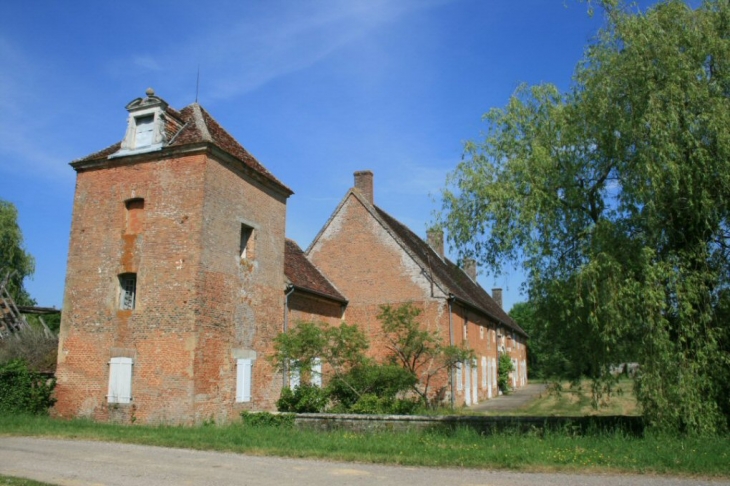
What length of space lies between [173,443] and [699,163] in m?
12.3

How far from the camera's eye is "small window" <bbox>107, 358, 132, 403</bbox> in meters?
16.7

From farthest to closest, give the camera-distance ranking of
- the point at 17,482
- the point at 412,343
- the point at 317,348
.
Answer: the point at 412,343 < the point at 317,348 < the point at 17,482

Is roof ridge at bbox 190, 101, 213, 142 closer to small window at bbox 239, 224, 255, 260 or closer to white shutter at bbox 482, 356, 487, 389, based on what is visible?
small window at bbox 239, 224, 255, 260

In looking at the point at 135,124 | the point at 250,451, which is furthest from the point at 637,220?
the point at 135,124

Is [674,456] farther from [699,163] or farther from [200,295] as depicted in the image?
[200,295]

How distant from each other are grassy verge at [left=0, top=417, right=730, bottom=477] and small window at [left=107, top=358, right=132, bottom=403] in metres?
1.88

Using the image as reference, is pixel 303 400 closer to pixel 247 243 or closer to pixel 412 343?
pixel 412 343

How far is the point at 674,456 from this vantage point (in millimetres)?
9492

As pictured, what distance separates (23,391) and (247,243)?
324 inches

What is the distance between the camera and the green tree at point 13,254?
37.1 metres

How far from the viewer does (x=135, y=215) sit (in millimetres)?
18141

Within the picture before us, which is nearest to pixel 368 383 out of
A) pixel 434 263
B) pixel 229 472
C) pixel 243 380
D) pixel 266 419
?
pixel 266 419

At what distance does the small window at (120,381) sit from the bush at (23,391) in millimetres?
2425

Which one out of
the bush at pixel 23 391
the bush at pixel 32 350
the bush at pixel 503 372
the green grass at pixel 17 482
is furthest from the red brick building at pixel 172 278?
the bush at pixel 503 372
